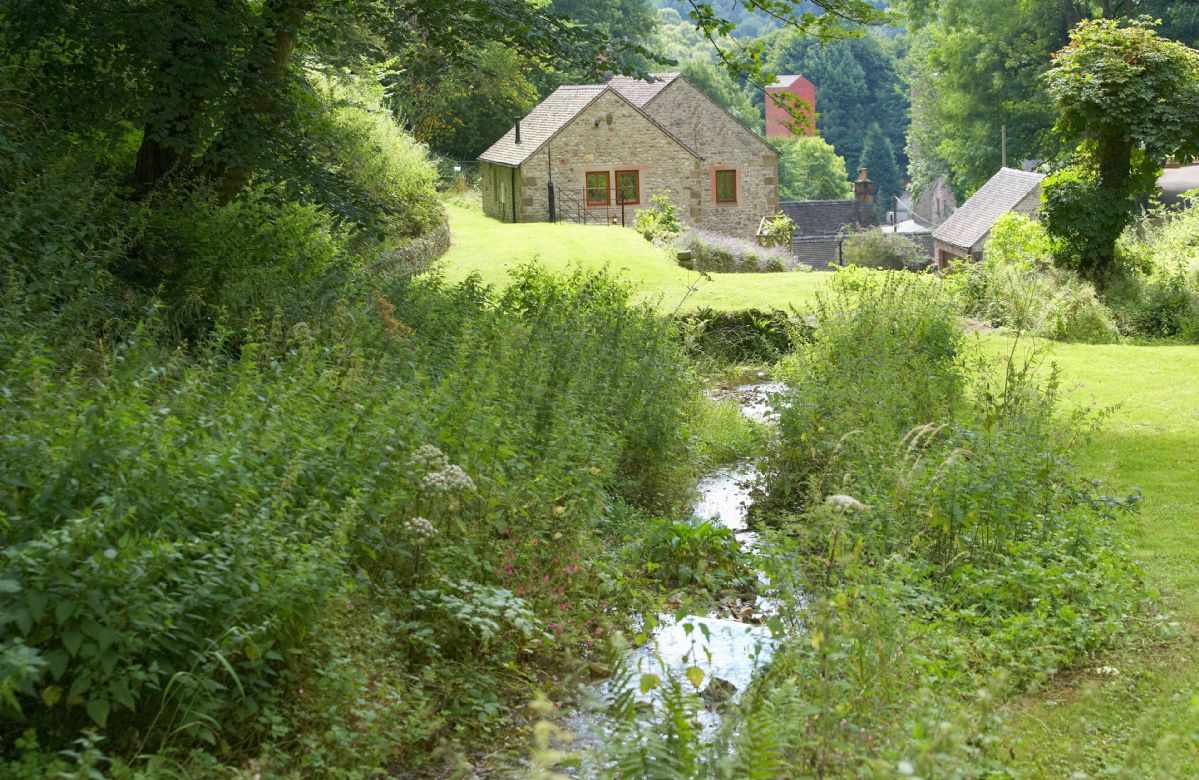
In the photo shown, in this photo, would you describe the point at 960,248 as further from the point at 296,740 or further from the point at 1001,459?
the point at 296,740

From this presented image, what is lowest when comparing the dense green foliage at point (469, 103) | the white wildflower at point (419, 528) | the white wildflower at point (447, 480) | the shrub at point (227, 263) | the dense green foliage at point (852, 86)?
the white wildflower at point (419, 528)

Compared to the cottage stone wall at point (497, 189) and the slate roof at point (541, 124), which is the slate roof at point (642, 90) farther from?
the cottage stone wall at point (497, 189)

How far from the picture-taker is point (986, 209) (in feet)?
139

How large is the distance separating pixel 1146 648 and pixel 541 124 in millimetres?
36293

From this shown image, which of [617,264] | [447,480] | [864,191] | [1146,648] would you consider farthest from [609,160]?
[447,480]

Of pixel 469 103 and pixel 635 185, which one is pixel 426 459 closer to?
pixel 635 185

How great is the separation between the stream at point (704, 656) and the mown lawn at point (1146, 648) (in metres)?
1.21

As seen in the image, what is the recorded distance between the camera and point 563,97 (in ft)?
135

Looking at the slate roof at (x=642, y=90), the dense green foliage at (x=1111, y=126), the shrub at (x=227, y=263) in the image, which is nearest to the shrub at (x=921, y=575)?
the shrub at (x=227, y=263)

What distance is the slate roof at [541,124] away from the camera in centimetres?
3847

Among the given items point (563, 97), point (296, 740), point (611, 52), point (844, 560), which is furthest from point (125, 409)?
point (563, 97)

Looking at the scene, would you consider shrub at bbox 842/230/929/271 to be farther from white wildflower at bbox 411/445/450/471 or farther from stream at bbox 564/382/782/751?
white wildflower at bbox 411/445/450/471

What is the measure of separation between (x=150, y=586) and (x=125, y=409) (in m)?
0.88

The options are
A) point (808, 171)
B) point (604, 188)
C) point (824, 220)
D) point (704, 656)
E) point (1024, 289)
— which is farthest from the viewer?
point (808, 171)
